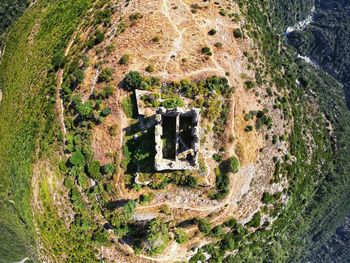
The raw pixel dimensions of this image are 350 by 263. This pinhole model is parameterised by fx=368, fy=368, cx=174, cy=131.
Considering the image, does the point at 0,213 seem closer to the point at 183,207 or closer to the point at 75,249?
the point at 75,249

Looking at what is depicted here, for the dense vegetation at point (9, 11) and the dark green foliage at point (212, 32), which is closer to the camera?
the dark green foliage at point (212, 32)

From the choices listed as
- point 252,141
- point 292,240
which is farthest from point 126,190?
point 292,240

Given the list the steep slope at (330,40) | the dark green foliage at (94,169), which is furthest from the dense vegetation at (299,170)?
the dark green foliage at (94,169)

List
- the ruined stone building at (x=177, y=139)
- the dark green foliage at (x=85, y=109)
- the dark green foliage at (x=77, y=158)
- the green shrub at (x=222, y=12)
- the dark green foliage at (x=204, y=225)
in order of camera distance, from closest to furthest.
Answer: the ruined stone building at (x=177, y=139) < the dark green foliage at (x=85, y=109) < the dark green foliage at (x=77, y=158) < the dark green foliage at (x=204, y=225) < the green shrub at (x=222, y=12)

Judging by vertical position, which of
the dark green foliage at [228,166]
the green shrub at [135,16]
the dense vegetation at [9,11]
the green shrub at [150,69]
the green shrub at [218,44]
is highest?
the green shrub at [135,16]

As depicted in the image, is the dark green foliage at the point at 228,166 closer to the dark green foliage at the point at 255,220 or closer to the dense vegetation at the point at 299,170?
the dense vegetation at the point at 299,170

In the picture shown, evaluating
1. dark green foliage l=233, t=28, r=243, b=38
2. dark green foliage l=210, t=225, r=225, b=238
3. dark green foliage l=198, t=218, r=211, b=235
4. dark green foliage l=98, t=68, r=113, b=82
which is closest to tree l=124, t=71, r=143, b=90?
dark green foliage l=98, t=68, r=113, b=82

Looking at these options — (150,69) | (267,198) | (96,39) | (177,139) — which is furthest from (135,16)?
(267,198)

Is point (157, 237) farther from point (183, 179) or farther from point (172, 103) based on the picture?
point (172, 103)
